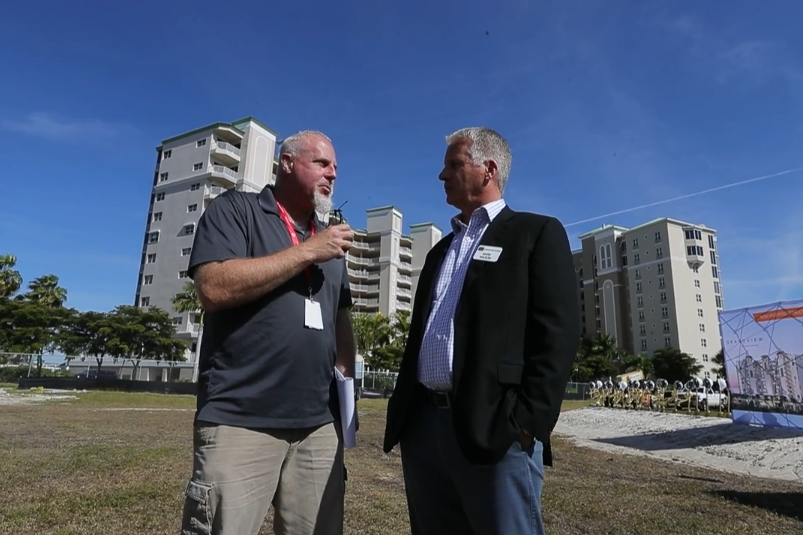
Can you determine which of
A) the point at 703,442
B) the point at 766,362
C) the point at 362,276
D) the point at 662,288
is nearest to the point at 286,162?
the point at 703,442

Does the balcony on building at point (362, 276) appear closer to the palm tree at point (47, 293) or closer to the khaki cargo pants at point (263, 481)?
the palm tree at point (47, 293)

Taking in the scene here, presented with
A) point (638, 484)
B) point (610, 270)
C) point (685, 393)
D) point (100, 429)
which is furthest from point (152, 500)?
point (610, 270)

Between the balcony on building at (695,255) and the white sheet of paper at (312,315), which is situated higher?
the balcony on building at (695,255)

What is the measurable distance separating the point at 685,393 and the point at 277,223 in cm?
2847

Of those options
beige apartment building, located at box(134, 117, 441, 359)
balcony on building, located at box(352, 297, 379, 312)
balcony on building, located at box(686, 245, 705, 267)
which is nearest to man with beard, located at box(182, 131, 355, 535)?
beige apartment building, located at box(134, 117, 441, 359)

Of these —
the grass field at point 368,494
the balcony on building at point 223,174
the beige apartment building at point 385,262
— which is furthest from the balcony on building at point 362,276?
the grass field at point 368,494

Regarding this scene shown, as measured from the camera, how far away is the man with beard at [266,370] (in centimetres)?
190

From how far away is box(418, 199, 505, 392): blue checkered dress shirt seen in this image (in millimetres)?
2061

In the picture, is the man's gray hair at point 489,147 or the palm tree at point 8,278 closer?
the man's gray hair at point 489,147

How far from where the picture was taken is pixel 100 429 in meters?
11.3

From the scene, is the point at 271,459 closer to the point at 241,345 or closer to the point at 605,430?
the point at 241,345

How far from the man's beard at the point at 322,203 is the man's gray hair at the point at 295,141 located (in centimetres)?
22

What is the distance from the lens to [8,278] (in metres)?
43.1

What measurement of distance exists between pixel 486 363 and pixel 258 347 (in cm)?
88
